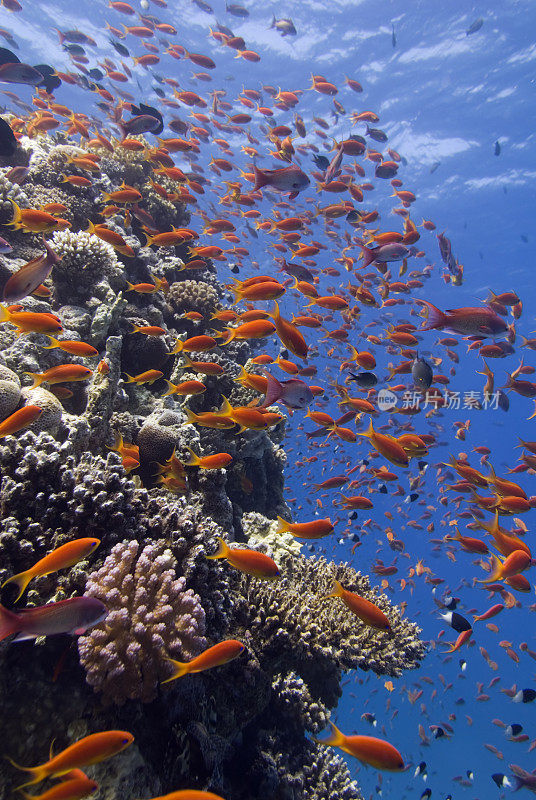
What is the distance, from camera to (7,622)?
1957mm

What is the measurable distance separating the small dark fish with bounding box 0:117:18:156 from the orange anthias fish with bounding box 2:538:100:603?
27.5 ft

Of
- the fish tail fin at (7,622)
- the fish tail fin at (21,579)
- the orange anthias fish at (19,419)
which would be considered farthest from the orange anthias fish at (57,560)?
the orange anthias fish at (19,419)

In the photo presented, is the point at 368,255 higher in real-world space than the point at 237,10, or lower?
lower

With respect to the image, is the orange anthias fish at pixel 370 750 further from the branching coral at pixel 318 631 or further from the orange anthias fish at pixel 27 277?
the orange anthias fish at pixel 27 277

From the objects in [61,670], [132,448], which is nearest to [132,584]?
[61,670]

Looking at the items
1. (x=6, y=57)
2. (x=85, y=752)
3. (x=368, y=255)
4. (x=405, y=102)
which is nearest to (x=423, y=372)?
(x=368, y=255)

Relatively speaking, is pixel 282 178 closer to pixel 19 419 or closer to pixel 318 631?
pixel 19 419

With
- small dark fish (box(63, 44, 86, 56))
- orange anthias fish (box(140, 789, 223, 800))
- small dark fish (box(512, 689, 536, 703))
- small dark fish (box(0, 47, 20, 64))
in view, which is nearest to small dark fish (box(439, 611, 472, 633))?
small dark fish (box(512, 689, 536, 703))

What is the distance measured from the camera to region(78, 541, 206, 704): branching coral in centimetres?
248

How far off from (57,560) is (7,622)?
0.45 meters

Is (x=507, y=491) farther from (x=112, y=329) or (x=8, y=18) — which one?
(x=8, y=18)

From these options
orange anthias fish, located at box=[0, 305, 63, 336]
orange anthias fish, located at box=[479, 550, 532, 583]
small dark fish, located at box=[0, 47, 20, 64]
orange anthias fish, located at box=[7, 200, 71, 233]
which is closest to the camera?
A: orange anthias fish, located at box=[0, 305, 63, 336]

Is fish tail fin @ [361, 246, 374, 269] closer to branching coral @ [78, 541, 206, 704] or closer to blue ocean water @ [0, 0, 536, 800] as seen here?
branching coral @ [78, 541, 206, 704]

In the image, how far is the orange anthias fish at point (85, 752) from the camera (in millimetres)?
1773
